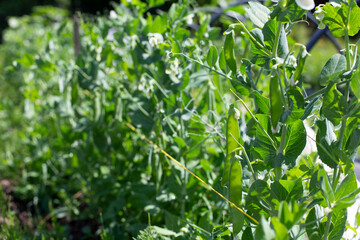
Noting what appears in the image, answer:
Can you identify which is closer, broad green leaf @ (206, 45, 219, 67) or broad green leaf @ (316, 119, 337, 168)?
broad green leaf @ (316, 119, 337, 168)

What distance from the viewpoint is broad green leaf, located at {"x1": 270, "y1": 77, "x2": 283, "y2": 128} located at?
728 millimetres

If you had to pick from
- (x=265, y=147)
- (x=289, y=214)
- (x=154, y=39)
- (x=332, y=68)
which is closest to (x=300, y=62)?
(x=332, y=68)

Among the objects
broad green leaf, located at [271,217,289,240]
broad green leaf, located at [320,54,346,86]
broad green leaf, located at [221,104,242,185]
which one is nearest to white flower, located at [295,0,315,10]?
broad green leaf, located at [320,54,346,86]

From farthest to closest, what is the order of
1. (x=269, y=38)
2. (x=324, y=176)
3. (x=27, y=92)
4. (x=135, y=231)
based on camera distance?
1. (x=27, y=92)
2. (x=135, y=231)
3. (x=269, y=38)
4. (x=324, y=176)

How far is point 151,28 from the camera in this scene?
1310 millimetres

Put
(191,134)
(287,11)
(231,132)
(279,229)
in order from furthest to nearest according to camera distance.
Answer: (191,134), (231,132), (287,11), (279,229)

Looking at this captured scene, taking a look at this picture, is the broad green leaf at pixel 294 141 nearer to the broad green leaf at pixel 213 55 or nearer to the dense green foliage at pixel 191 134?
the dense green foliage at pixel 191 134

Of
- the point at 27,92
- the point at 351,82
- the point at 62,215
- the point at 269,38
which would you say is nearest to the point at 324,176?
the point at 351,82

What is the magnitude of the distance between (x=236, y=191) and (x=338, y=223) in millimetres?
207

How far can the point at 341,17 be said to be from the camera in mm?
731

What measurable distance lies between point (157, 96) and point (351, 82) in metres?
0.69

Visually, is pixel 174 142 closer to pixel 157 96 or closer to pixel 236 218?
pixel 157 96

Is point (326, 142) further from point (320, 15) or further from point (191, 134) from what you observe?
point (191, 134)

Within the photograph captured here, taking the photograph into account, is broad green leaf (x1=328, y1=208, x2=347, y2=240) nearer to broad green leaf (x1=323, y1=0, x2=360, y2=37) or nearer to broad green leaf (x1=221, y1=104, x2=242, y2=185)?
broad green leaf (x1=221, y1=104, x2=242, y2=185)
